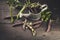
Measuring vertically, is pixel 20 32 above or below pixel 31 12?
Answer: below

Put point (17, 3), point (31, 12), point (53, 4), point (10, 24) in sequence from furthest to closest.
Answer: point (53, 4), point (17, 3), point (31, 12), point (10, 24)

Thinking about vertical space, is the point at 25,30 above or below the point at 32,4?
below

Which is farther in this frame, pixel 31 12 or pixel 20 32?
pixel 31 12

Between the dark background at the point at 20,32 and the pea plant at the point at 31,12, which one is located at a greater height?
the pea plant at the point at 31,12

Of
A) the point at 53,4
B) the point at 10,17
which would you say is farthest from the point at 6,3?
the point at 53,4

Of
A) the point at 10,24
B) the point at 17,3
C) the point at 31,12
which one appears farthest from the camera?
the point at 17,3

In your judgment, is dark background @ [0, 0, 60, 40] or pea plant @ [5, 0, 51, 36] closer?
dark background @ [0, 0, 60, 40]

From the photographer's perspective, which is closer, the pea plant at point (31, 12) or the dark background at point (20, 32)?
the dark background at point (20, 32)

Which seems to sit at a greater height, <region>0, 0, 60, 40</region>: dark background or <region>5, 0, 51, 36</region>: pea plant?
<region>5, 0, 51, 36</region>: pea plant

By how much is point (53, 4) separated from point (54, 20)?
2.00ft

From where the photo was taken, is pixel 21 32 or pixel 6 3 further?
pixel 6 3

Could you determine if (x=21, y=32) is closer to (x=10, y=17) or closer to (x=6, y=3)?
(x=10, y=17)

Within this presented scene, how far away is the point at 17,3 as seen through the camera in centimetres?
343

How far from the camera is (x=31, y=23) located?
9.68ft
